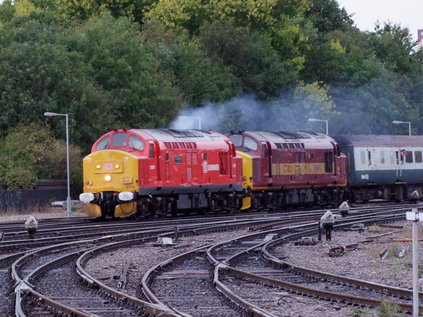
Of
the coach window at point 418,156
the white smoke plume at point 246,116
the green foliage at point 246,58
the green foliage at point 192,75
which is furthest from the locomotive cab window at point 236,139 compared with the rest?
the green foliage at point 246,58

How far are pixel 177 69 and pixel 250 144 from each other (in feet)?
82.5

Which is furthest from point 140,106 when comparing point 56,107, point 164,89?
point 56,107

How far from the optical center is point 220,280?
16.2 metres

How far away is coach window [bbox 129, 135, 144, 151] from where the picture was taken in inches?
1387

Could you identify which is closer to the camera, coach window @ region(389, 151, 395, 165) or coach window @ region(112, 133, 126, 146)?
coach window @ region(112, 133, 126, 146)

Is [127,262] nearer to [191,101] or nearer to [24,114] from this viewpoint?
[24,114]

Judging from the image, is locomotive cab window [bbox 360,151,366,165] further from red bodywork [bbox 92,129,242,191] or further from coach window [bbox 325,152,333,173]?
red bodywork [bbox 92,129,242,191]

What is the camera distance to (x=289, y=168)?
138ft

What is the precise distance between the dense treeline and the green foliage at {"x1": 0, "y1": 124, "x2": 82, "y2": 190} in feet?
0.19

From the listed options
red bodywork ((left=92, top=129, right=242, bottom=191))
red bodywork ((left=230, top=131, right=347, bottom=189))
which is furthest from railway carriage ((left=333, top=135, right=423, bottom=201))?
red bodywork ((left=92, top=129, right=242, bottom=191))

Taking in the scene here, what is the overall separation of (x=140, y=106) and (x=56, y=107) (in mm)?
7152

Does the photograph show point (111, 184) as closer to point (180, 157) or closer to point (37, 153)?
point (180, 157)

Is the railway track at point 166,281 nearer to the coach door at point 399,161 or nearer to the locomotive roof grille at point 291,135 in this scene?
the locomotive roof grille at point 291,135

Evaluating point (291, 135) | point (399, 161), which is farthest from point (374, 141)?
point (291, 135)
